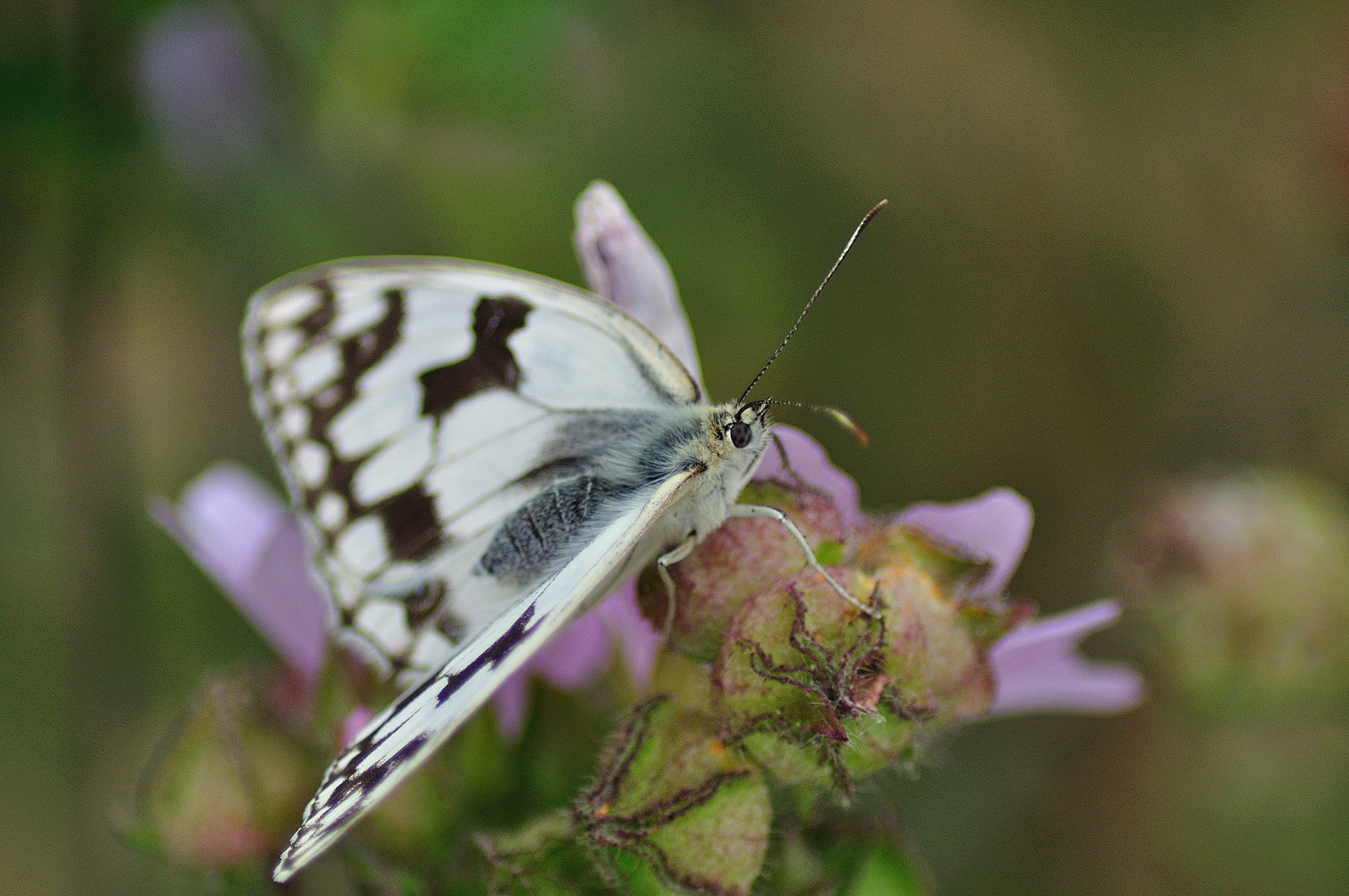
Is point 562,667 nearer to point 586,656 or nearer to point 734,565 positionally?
point 586,656

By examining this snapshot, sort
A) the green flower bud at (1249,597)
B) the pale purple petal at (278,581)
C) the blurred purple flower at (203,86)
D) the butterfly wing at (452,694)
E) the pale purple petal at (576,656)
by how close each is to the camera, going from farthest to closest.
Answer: the green flower bud at (1249,597) < the blurred purple flower at (203,86) < the pale purple petal at (278,581) < the pale purple petal at (576,656) < the butterfly wing at (452,694)

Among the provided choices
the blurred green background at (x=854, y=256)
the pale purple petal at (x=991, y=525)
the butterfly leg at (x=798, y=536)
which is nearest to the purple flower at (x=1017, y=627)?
the pale purple petal at (x=991, y=525)

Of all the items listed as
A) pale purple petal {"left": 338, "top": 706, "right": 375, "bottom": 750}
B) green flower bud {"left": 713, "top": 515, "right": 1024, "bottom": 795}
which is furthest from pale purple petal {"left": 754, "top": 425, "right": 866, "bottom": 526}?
pale purple petal {"left": 338, "top": 706, "right": 375, "bottom": 750}

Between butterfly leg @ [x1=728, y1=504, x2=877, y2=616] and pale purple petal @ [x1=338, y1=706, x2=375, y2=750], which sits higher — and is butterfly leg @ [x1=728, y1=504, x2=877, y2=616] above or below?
above

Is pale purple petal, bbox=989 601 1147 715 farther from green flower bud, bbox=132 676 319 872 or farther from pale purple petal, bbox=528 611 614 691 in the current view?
green flower bud, bbox=132 676 319 872

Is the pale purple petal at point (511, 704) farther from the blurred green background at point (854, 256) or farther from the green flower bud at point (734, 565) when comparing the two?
the blurred green background at point (854, 256)

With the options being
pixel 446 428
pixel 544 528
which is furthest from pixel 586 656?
pixel 446 428

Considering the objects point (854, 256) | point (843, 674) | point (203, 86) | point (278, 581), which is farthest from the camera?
point (854, 256)
